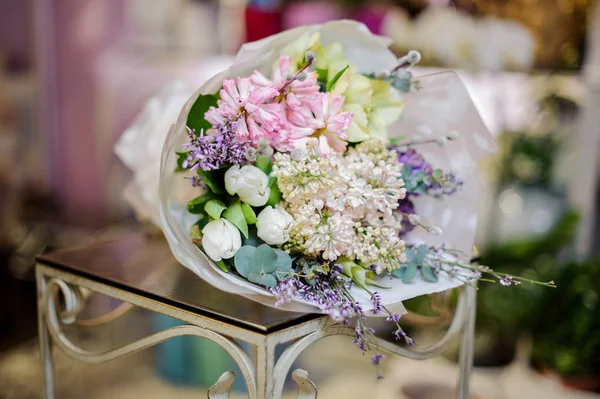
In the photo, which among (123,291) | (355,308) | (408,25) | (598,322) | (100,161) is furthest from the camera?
(100,161)

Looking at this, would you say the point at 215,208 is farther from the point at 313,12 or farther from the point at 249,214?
the point at 313,12

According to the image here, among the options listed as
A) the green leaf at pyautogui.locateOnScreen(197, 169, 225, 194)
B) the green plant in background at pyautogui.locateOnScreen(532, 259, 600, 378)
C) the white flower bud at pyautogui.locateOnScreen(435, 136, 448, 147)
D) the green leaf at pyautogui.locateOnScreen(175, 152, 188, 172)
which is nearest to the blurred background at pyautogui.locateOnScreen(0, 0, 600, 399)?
the green plant in background at pyautogui.locateOnScreen(532, 259, 600, 378)

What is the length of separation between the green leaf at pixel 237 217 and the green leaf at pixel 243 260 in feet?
0.06

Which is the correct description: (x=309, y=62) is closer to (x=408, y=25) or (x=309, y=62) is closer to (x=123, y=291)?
(x=123, y=291)

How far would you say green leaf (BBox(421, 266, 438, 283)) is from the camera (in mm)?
749

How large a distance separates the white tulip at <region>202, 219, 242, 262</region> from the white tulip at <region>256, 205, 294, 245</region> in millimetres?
27

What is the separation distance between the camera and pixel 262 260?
656 millimetres

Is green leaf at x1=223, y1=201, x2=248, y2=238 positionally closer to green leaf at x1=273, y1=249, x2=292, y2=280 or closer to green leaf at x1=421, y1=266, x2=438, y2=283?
green leaf at x1=273, y1=249, x2=292, y2=280

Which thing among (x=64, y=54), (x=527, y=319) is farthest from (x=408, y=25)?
(x=64, y=54)

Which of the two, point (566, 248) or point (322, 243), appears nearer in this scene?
point (322, 243)

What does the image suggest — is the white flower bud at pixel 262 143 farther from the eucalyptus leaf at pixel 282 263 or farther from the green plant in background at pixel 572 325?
the green plant in background at pixel 572 325

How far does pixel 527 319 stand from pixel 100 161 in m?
1.89

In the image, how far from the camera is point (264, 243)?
69 centimetres

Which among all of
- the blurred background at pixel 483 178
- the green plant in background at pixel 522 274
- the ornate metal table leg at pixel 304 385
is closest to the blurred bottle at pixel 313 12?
the blurred background at pixel 483 178
